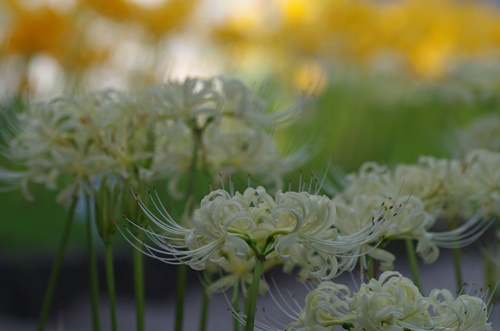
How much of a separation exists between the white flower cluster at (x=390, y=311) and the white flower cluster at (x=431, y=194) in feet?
0.80

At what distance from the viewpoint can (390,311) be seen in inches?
39.2

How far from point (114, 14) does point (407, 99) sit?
6.53ft

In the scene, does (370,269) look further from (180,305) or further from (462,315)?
(180,305)

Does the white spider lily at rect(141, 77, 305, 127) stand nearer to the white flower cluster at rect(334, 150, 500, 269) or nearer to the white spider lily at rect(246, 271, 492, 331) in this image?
the white flower cluster at rect(334, 150, 500, 269)

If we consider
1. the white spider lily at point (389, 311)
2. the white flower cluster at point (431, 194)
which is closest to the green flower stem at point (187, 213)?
the white flower cluster at point (431, 194)

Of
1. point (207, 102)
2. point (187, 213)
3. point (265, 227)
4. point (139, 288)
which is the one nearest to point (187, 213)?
point (187, 213)

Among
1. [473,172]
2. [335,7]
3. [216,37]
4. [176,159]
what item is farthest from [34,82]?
[473,172]

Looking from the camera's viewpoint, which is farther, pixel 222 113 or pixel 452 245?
pixel 222 113

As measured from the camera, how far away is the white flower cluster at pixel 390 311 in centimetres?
100

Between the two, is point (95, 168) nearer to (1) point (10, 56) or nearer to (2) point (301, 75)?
(1) point (10, 56)

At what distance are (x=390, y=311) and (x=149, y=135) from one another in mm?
667

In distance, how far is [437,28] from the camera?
6.51m

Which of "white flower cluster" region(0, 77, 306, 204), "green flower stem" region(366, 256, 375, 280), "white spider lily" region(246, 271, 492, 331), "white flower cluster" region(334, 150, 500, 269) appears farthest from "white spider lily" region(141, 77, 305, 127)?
"white spider lily" region(246, 271, 492, 331)

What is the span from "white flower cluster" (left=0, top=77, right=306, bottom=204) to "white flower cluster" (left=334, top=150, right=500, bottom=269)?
0.27 meters
